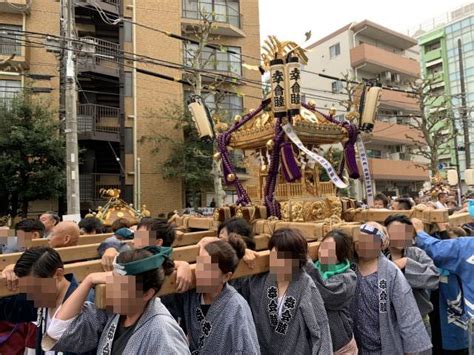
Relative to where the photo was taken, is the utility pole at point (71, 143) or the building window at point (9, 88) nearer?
the utility pole at point (71, 143)

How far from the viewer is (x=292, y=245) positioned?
91.1 inches

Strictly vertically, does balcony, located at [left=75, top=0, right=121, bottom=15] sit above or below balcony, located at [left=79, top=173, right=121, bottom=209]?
above

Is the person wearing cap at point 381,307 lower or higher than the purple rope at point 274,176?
lower

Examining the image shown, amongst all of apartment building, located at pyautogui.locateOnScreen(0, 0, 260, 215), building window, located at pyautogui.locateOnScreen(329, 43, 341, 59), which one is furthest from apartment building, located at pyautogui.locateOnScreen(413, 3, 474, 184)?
apartment building, located at pyautogui.locateOnScreen(0, 0, 260, 215)

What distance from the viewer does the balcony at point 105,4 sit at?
1595 centimetres

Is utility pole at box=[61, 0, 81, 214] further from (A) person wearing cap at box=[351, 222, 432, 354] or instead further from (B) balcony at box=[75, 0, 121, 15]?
(A) person wearing cap at box=[351, 222, 432, 354]

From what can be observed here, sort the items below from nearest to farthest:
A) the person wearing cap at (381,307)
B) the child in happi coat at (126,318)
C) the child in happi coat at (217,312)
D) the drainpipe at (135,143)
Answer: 1. the child in happi coat at (126,318)
2. the child in happi coat at (217,312)
3. the person wearing cap at (381,307)
4. the drainpipe at (135,143)

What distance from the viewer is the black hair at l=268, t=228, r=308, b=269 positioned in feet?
7.60

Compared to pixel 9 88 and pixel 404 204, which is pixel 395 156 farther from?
pixel 404 204

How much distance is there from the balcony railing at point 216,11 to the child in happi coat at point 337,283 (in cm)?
1867

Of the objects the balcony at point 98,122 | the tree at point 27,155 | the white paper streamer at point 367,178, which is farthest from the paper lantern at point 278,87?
the balcony at point 98,122

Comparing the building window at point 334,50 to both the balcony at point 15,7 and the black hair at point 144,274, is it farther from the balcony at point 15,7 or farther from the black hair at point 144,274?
the black hair at point 144,274

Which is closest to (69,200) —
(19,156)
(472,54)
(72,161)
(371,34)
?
(72,161)

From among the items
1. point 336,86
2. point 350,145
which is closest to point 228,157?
point 350,145
